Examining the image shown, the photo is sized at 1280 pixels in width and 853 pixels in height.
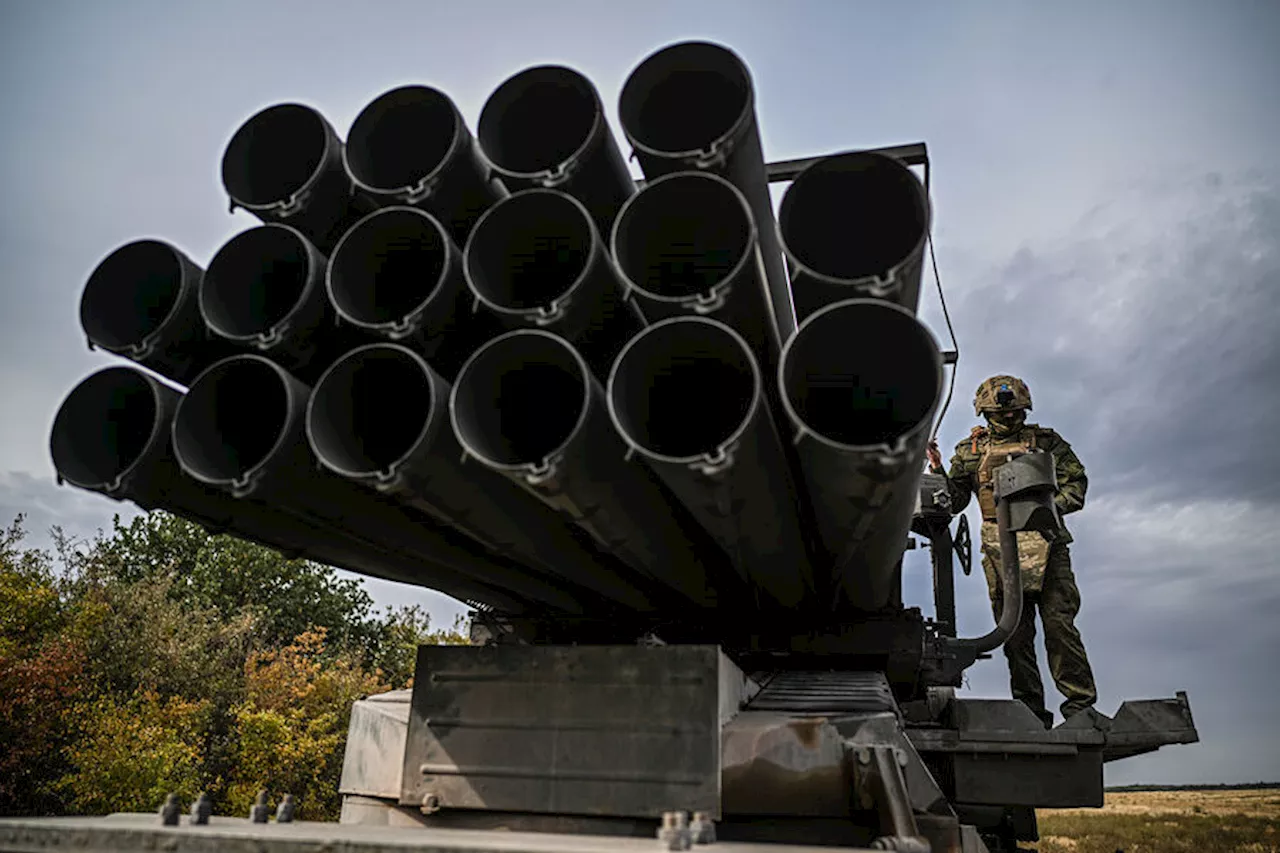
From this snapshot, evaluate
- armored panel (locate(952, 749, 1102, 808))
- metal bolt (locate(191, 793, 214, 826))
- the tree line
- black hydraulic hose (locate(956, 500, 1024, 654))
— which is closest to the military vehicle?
metal bolt (locate(191, 793, 214, 826))

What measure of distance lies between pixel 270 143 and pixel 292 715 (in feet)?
91.2

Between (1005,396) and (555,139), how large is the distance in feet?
19.5

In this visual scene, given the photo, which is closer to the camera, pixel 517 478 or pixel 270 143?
pixel 517 478

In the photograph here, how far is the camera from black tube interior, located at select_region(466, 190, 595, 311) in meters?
3.38

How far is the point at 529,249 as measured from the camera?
11.8 feet

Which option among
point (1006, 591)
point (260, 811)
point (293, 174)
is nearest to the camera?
point (260, 811)

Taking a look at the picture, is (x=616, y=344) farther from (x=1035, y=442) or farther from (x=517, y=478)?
(x=1035, y=442)

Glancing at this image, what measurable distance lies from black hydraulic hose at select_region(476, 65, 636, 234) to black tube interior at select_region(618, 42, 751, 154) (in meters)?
0.15

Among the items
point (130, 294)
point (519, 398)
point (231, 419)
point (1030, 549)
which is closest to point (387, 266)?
point (519, 398)

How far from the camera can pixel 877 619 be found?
17.7 feet

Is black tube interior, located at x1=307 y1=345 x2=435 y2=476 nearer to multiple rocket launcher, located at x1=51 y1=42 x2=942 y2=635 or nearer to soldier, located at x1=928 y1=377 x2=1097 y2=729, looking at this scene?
multiple rocket launcher, located at x1=51 y1=42 x2=942 y2=635

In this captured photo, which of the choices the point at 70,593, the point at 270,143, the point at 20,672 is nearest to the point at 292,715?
the point at 70,593

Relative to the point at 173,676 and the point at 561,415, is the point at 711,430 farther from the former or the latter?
the point at 173,676

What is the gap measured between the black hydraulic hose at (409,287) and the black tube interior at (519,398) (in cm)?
30
